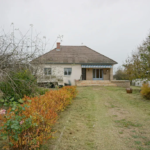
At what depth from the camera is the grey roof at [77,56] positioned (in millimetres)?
24344

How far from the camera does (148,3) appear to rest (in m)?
10.5

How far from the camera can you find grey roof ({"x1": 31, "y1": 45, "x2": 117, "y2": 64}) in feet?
79.9

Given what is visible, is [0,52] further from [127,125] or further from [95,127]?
[127,125]

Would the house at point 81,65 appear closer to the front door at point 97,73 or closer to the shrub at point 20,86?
the front door at point 97,73

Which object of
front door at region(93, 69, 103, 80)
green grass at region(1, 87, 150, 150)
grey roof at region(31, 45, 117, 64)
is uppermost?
grey roof at region(31, 45, 117, 64)

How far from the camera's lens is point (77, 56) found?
25844 mm

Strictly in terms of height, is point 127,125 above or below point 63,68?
below

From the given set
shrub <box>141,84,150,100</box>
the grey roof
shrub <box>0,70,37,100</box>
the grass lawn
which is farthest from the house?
the grass lawn

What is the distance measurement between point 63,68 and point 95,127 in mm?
19062

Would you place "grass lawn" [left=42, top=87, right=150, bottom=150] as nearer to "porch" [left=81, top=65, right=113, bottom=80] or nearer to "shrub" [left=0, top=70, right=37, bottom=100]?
"shrub" [left=0, top=70, right=37, bottom=100]

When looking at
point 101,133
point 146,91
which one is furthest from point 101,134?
point 146,91

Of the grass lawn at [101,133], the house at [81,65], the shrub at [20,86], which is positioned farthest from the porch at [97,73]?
the grass lawn at [101,133]

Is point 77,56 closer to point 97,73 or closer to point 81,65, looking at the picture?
point 81,65

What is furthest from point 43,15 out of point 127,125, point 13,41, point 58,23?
point 127,125
